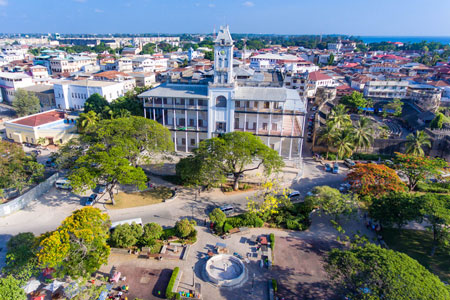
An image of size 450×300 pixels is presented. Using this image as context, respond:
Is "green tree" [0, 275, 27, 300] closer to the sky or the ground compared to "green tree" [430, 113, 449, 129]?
closer to the ground

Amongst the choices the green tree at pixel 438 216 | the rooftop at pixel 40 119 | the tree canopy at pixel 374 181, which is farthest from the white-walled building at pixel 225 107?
the rooftop at pixel 40 119

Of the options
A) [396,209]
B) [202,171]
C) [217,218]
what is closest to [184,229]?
[217,218]

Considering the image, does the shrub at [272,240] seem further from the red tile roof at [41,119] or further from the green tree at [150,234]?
the red tile roof at [41,119]

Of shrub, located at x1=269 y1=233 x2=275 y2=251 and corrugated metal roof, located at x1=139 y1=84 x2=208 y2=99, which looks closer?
shrub, located at x1=269 y1=233 x2=275 y2=251

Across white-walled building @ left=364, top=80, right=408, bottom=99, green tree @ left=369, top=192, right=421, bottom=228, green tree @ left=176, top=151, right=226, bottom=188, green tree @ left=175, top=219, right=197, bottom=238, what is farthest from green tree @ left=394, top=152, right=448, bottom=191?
white-walled building @ left=364, top=80, right=408, bottom=99

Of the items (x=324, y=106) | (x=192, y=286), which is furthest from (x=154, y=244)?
(x=324, y=106)

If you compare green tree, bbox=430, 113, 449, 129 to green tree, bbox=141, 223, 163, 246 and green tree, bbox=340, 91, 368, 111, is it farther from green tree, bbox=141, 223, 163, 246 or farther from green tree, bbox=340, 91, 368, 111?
green tree, bbox=141, 223, 163, 246

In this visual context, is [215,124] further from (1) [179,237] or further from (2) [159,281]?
(2) [159,281]

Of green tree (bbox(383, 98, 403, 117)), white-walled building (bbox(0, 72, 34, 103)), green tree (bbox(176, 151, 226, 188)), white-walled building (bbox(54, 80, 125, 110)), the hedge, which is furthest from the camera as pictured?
white-walled building (bbox(0, 72, 34, 103))
